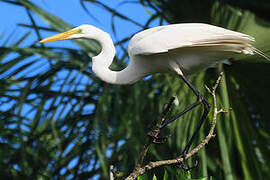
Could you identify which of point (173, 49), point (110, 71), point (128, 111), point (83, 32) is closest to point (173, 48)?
point (173, 49)

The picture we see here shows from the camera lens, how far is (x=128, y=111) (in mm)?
3064

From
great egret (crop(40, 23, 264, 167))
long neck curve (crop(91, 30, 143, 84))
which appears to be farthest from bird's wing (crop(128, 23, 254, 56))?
long neck curve (crop(91, 30, 143, 84))

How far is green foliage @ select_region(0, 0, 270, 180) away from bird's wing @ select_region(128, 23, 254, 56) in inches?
33.9

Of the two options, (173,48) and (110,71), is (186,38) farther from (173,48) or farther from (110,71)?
(110,71)

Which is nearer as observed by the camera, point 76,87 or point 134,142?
point 134,142

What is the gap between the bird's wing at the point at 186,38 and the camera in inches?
66.9

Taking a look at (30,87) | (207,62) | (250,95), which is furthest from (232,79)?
(30,87)

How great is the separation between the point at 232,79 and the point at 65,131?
121 centimetres

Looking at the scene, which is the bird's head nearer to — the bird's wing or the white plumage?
the white plumage

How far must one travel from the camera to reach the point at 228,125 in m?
2.59

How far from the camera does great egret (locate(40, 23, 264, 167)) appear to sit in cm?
171

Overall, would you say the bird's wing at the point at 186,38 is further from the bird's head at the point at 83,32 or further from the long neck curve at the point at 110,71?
the bird's head at the point at 83,32

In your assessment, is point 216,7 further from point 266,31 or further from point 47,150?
point 47,150

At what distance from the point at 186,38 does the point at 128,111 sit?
4.60 ft
